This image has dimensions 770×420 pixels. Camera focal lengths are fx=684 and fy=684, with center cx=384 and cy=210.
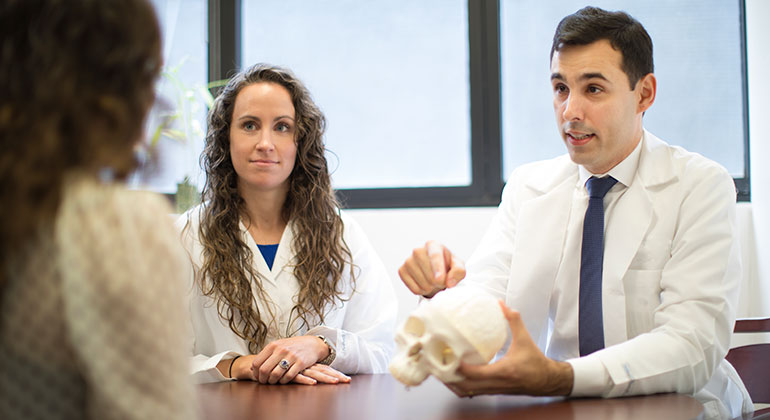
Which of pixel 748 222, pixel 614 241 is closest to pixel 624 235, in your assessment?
pixel 614 241

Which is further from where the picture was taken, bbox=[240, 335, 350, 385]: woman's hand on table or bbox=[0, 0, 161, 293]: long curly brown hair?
bbox=[240, 335, 350, 385]: woman's hand on table

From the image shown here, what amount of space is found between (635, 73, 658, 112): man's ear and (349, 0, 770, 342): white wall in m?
1.25

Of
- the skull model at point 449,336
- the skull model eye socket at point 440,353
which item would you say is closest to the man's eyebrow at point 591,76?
the skull model at point 449,336

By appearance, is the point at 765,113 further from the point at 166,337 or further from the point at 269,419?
the point at 166,337

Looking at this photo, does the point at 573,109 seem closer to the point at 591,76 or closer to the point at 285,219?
the point at 591,76

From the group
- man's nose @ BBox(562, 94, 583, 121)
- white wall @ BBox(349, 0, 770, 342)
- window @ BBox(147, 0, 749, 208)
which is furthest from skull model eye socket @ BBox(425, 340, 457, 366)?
window @ BBox(147, 0, 749, 208)

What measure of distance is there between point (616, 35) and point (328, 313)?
1.32 metres

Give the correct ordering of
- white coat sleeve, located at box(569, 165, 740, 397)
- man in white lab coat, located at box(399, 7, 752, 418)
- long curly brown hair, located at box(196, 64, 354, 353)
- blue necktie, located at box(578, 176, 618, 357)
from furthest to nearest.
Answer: long curly brown hair, located at box(196, 64, 354, 353), blue necktie, located at box(578, 176, 618, 357), man in white lab coat, located at box(399, 7, 752, 418), white coat sleeve, located at box(569, 165, 740, 397)

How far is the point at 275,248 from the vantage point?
8.14 ft

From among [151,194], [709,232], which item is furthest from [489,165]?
[151,194]

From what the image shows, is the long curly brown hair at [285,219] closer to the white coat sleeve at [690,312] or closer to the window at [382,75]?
the white coat sleeve at [690,312]

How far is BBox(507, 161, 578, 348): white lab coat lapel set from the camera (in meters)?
2.15

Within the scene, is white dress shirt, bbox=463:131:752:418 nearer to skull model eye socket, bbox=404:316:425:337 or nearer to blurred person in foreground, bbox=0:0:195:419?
skull model eye socket, bbox=404:316:425:337

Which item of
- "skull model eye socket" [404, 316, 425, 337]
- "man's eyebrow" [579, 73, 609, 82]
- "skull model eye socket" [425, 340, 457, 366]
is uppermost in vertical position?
"man's eyebrow" [579, 73, 609, 82]
